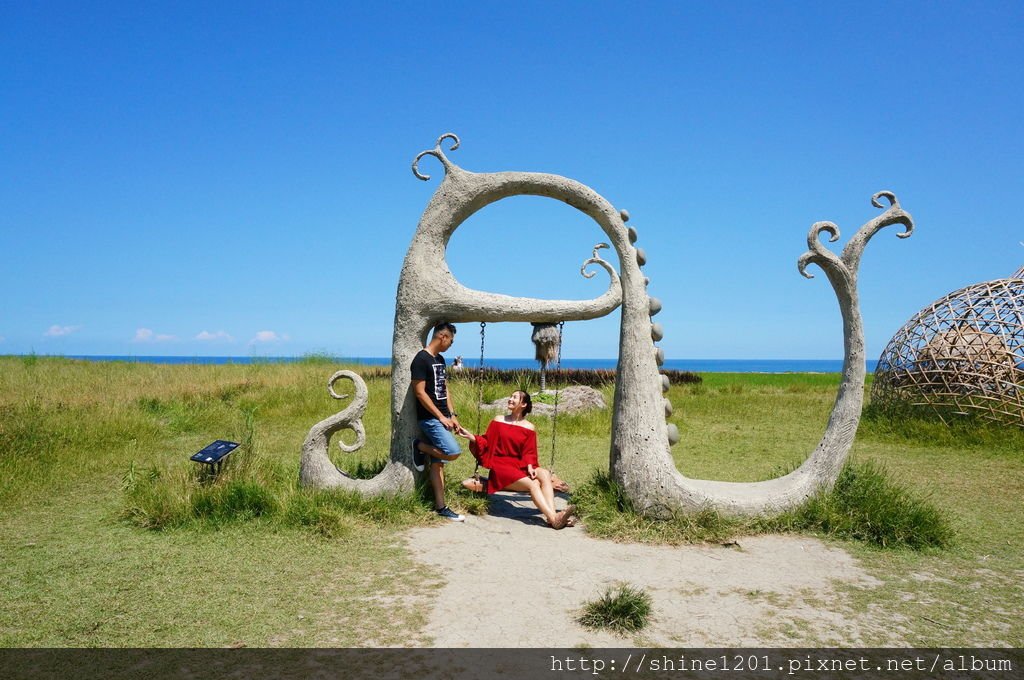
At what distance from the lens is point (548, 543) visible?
520cm

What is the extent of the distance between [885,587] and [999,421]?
20.1 feet

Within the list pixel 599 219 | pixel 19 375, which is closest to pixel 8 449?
pixel 599 219

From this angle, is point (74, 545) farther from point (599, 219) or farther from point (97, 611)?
point (599, 219)

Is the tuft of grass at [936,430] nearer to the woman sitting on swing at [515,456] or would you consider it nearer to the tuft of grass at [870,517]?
the tuft of grass at [870,517]

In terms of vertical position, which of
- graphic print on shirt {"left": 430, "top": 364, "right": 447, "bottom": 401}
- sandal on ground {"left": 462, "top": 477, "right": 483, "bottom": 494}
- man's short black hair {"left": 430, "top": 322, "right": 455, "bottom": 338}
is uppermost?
man's short black hair {"left": 430, "top": 322, "right": 455, "bottom": 338}

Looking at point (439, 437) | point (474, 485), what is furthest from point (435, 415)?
point (474, 485)

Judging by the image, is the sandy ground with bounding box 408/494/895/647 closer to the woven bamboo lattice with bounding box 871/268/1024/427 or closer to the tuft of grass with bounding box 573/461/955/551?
the tuft of grass with bounding box 573/461/955/551

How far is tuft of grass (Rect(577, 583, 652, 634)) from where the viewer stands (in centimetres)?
359

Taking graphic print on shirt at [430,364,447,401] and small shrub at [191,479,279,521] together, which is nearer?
small shrub at [191,479,279,521]

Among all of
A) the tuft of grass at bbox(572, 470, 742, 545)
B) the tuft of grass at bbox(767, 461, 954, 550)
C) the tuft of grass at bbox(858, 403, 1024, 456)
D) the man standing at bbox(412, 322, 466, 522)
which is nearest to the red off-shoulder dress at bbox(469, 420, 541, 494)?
the man standing at bbox(412, 322, 466, 522)

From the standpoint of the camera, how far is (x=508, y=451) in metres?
5.87

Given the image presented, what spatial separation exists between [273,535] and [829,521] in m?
4.36

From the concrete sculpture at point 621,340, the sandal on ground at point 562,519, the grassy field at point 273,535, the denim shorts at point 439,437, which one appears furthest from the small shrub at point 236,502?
the sandal on ground at point 562,519

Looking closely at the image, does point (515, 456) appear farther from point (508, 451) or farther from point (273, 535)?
point (273, 535)
